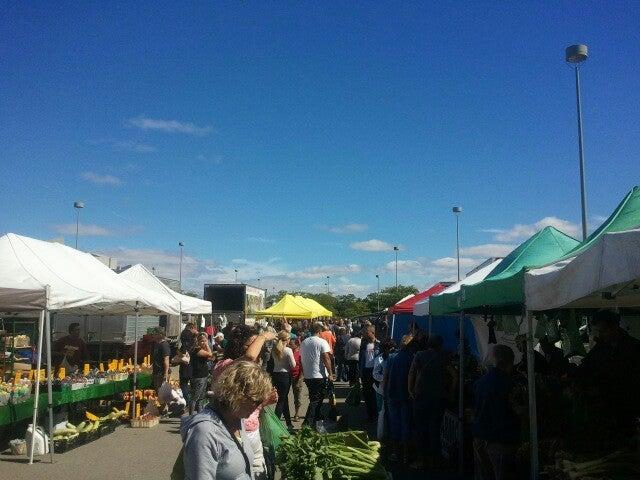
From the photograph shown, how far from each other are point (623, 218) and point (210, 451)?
3482 millimetres

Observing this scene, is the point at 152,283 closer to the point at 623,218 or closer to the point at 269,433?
the point at 269,433

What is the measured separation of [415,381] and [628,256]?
15.6 feet

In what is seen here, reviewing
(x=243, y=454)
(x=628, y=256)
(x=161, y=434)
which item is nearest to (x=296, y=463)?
(x=243, y=454)

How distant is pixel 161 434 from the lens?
10.2 metres

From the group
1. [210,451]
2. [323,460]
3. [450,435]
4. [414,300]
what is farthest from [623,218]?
[414,300]

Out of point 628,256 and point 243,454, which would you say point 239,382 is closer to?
point 243,454

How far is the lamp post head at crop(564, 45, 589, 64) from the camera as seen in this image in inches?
502

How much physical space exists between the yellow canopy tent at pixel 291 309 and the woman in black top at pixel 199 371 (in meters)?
11.8

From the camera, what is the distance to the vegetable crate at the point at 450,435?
7.88 metres

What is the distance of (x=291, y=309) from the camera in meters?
23.3

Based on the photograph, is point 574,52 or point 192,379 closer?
point 192,379

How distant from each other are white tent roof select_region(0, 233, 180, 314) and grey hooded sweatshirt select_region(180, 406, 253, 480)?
602 centimetres

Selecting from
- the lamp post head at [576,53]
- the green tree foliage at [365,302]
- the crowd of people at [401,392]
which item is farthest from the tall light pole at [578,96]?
the green tree foliage at [365,302]

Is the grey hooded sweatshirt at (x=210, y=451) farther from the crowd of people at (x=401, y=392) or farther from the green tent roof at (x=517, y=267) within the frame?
the green tent roof at (x=517, y=267)
